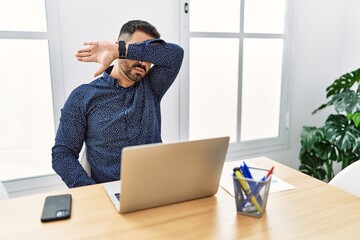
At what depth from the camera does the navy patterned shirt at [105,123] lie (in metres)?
1.36

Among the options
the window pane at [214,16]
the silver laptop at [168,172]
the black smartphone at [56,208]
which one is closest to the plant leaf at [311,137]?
the window pane at [214,16]

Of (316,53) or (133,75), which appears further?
(316,53)

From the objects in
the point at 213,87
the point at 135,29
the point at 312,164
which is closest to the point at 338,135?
the point at 312,164

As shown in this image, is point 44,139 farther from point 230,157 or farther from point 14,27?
point 230,157

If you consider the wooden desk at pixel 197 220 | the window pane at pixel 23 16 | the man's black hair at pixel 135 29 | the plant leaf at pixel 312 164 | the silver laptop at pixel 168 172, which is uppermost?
the window pane at pixel 23 16

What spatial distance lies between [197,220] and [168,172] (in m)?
0.15

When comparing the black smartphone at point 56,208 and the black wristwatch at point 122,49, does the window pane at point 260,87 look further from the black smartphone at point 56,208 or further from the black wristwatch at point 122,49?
the black smartphone at point 56,208

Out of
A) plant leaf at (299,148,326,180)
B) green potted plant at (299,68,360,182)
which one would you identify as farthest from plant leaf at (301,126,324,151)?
plant leaf at (299,148,326,180)

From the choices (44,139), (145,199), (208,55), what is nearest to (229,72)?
(208,55)

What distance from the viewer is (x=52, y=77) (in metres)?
1.84

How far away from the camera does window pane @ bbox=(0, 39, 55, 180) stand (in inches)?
69.6

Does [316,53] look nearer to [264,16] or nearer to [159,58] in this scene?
[264,16]

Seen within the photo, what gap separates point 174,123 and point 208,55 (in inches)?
21.9

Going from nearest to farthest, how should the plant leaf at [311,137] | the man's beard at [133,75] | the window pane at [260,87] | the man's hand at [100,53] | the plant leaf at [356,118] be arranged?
the man's hand at [100,53]
the man's beard at [133,75]
the plant leaf at [356,118]
the plant leaf at [311,137]
the window pane at [260,87]
